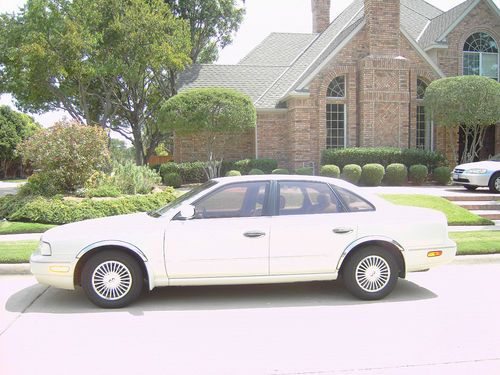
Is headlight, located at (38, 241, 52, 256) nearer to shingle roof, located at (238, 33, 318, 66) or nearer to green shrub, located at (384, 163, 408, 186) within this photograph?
green shrub, located at (384, 163, 408, 186)

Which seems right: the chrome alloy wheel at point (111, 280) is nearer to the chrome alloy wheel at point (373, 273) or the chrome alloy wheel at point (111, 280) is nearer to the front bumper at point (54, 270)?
the front bumper at point (54, 270)

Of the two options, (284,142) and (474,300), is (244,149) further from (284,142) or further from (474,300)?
(474,300)

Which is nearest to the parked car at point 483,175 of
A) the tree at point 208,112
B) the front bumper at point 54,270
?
the tree at point 208,112

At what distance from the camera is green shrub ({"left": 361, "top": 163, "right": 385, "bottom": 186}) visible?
62.2 feet

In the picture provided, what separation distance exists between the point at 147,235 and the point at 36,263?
129cm

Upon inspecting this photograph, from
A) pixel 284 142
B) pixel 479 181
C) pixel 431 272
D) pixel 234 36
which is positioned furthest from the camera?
pixel 234 36

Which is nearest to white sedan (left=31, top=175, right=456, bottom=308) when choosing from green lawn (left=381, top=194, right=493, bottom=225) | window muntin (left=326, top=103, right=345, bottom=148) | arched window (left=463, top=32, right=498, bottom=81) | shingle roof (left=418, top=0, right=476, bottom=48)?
green lawn (left=381, top=194, right=493, bottom=225)

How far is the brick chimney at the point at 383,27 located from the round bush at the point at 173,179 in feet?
32.7

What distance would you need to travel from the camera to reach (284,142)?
23.1m

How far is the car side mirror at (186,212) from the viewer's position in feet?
18.5

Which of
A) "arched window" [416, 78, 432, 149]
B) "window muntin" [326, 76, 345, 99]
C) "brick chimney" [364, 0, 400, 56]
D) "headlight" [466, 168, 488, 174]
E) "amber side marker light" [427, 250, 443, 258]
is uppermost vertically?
"brick chimney" [364, 0, 400, 56]

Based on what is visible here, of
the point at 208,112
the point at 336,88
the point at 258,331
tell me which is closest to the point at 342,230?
the point at 258,331

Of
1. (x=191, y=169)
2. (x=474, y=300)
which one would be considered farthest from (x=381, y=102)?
(x=474, y=300)

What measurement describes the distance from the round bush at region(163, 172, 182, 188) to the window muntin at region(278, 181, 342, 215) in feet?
49.5
